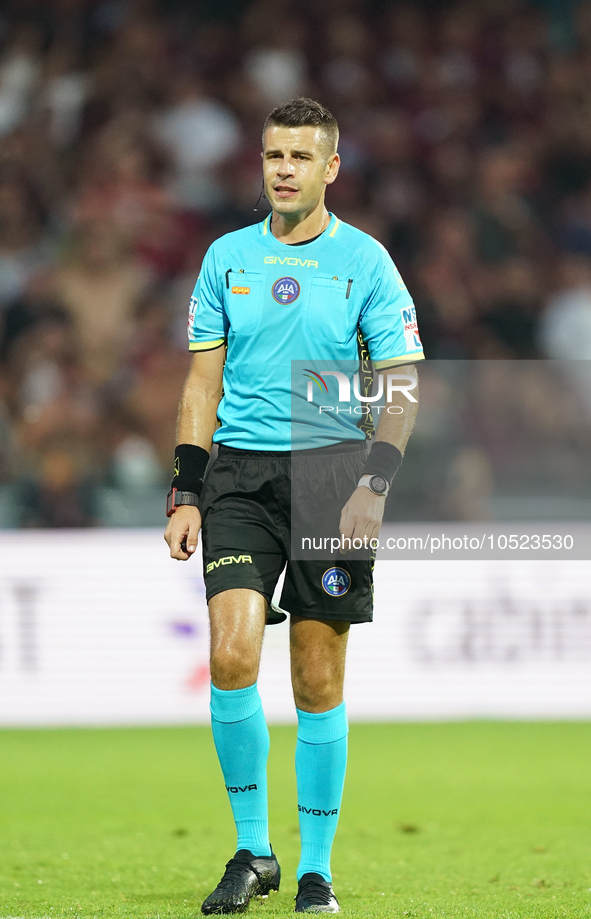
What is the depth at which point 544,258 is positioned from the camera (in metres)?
10.1

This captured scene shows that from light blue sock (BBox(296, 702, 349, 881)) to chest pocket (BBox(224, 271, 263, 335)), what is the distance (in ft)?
3.93

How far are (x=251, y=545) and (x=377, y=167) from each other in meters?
7.38

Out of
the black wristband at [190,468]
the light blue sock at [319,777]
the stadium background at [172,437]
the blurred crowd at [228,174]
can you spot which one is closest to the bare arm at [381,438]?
the black wristband at [190,468]

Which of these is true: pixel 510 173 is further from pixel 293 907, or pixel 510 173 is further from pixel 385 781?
pixel 293 907

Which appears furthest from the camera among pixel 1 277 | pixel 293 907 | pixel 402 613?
pixel 1 277

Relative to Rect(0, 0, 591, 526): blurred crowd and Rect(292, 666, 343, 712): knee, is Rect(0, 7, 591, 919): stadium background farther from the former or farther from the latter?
Rect(292, 666, 343, 712): knee

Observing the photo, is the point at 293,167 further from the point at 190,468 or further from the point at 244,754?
the point at 244,754

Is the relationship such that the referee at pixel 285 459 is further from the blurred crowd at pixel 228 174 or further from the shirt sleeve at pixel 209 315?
the blurred crowd at pixel 228 174

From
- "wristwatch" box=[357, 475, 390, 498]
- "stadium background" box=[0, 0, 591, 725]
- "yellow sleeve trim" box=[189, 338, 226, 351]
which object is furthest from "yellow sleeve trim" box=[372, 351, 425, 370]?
"stadium background" box=[0, 0, 591, 725]

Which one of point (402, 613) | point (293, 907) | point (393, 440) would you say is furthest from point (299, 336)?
point (402, 613)

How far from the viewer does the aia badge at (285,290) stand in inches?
151

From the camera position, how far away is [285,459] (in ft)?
12.6

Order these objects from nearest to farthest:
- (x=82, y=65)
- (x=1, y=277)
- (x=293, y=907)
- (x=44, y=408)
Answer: (x=293, y=907) → (x=44, y=408) → (x=1, y=277) → (x=82, y=65)

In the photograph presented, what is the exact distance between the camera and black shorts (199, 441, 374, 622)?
375 centimetres
